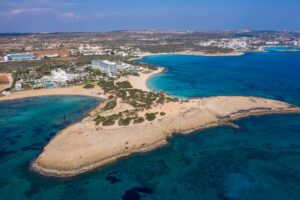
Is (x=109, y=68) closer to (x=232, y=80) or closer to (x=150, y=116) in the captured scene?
(x=232, y=80)

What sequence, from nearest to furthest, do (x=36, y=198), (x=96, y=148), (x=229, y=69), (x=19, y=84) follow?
(x=36, y=198), (x=96, y=148), (x=19, y=84), (x=229, y=69)

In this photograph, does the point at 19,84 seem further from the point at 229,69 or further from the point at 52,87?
the point at 229,69

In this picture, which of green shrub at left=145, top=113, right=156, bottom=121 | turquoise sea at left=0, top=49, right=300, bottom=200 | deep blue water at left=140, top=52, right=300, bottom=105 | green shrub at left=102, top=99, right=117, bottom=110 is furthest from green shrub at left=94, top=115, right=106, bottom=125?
deep blue water at left=140, top=52, right=300, bottom=105

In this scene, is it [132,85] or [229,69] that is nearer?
[132,85]

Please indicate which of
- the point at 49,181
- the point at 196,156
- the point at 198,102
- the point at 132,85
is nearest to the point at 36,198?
the point at 49,181

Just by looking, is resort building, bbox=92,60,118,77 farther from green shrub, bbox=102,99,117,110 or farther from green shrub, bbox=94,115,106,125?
green shrub, bbox=94,115,106,125

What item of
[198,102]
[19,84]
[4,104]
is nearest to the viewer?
[198,102]

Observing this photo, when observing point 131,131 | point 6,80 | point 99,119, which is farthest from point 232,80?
point 6,80
